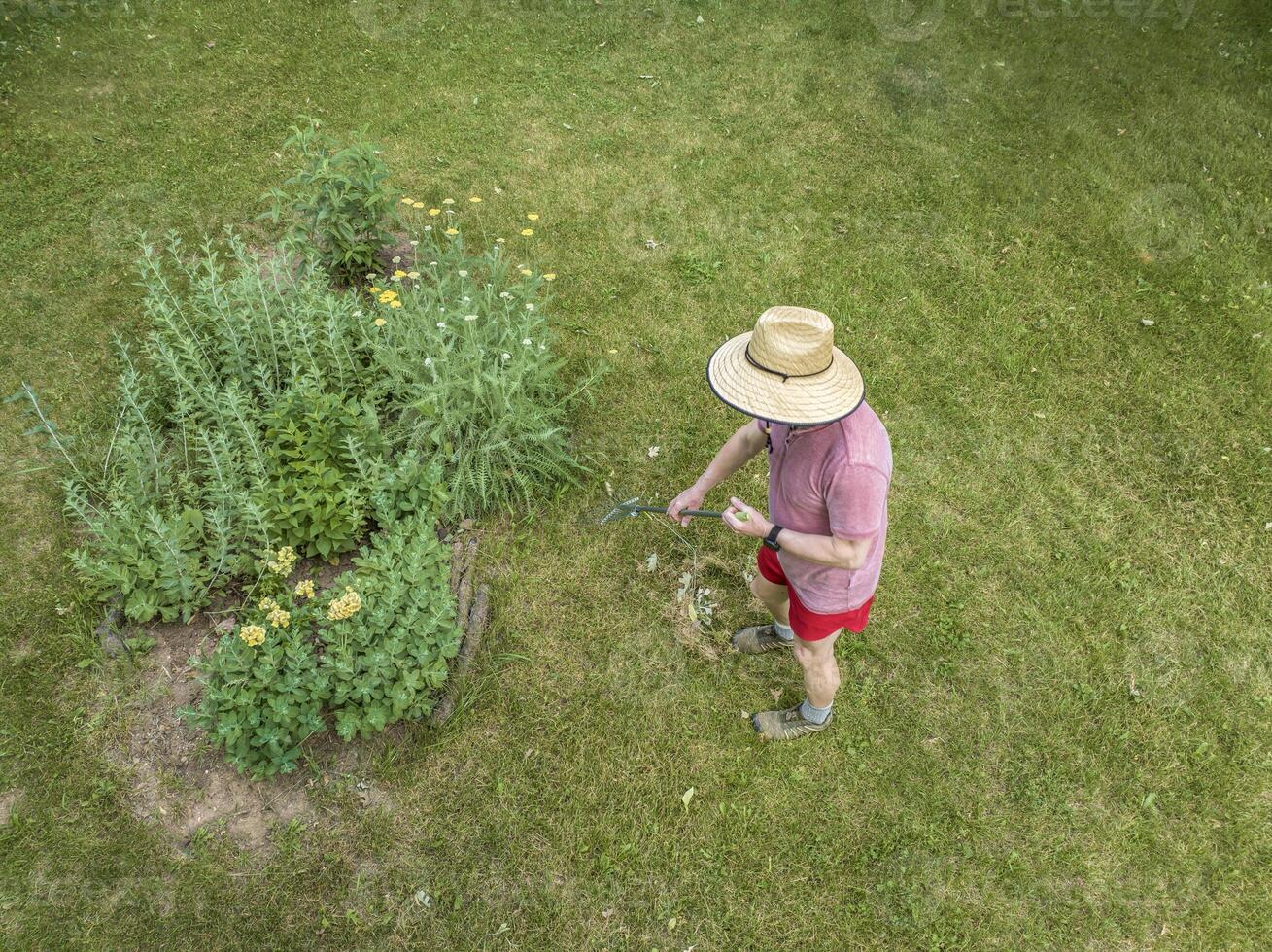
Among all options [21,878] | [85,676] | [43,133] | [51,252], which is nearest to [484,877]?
[21,878]

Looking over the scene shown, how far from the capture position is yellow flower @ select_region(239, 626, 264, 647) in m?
3.18

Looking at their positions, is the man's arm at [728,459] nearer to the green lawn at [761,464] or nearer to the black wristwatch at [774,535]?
the black wristwatch at [774,535]

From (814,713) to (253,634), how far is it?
8.09ft

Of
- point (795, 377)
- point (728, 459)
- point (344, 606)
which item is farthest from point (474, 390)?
point (795, 377)

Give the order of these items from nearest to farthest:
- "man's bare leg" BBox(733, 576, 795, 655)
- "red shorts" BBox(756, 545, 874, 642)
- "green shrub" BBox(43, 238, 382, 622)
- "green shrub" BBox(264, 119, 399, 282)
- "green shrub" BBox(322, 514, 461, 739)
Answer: "red shorts" BBox(756, 545, 874, 642) → "green shrub" BBox(322, 514, 461, 739) → "green shrub" BBox(43, 238, 382, 622) → "man's bare leg" BBox(733, 576, 795, 655) → "green shrub" BBox(264, 119, 399, 282)

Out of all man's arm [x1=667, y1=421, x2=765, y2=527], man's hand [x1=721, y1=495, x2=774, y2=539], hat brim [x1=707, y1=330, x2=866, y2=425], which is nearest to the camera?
hat brim [x1=707, y1=330, x2=866, y2=425]

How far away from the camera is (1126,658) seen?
397cm

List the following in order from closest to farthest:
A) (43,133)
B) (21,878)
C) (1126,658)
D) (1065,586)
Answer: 1. (21,878)
2. (1126,658)
3. (1065,586)
4. (43,133)

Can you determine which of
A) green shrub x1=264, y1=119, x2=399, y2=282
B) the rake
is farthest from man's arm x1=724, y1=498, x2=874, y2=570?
green shrub x1=264, y1=119, x2=399, y2=282

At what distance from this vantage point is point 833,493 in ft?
8.88

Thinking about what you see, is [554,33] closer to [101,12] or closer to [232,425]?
[101,12]

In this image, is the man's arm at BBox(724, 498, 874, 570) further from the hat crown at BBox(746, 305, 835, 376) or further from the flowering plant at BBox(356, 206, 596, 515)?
the flowering plant at BBox(356, 206, 596, 515)

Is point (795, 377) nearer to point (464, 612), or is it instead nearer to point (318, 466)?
point (464, 612)

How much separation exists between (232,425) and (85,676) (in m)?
1.38
